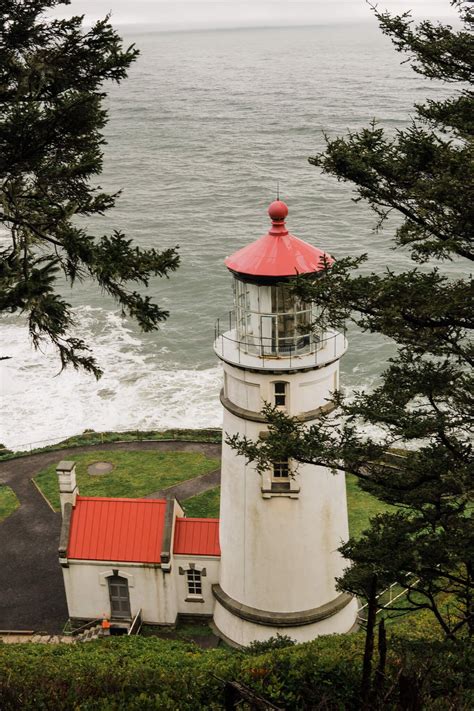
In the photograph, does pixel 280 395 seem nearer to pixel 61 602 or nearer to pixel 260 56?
pixel 61 602

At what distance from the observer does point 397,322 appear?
30.2 ft

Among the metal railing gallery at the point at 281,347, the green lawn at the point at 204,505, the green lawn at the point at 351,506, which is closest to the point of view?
the metal railing gallery at the point at 281,347

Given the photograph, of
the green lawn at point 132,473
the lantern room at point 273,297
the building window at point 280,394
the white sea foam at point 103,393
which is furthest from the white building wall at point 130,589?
the white sea foam at point 103,393

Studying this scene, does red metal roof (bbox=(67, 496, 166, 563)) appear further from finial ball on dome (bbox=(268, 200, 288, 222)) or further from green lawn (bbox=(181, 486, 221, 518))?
finial ball on dome (bbox=(268, 200, 288, 222))

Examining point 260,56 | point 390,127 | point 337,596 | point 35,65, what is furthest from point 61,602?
point 260,56

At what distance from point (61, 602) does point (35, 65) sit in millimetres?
13956

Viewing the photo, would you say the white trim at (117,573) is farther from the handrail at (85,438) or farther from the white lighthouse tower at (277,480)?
→ the handrail at (85,438)

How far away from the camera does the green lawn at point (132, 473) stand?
24.2 metres

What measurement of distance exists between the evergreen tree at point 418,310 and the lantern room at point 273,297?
304 centimetres

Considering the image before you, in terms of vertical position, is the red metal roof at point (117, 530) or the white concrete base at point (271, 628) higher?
the red metal roof at point (117, 530)

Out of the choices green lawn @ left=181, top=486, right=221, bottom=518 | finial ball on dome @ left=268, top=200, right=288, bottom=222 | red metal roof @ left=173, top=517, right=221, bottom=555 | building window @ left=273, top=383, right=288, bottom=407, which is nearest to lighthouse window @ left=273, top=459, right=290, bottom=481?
building window @ left=273, top=383, right=288, bottom=407

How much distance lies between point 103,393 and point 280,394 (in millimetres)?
22780

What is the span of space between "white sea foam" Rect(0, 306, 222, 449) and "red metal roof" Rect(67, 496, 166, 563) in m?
13.6

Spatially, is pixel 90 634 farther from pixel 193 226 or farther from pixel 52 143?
pixel 193 226
